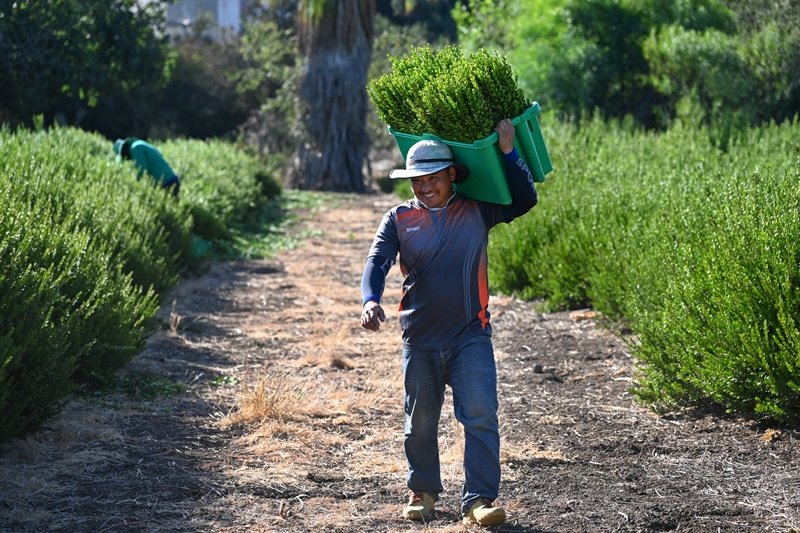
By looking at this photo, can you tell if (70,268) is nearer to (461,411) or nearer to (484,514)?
(461,411)

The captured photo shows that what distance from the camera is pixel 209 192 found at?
17891 mm

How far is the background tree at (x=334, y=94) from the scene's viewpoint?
31.2 metres

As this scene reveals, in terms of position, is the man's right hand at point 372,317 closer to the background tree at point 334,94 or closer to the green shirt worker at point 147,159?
the green shirt worker at point 147,159

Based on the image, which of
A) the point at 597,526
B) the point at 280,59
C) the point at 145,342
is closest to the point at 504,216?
the point at 597,526

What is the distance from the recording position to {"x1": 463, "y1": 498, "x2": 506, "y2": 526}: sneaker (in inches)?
199

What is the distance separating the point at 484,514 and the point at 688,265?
3042 millimetres

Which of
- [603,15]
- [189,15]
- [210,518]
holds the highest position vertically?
[189,15]

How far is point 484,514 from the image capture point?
506 cm

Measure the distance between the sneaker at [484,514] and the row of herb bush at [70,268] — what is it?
226 centimetres

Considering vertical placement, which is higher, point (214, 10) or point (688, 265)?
point (214, 10)

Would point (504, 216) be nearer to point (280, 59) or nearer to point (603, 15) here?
point (603, 15)

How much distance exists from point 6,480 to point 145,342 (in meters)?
3.29

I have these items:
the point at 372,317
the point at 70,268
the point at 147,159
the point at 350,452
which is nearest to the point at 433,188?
Result: the point at 372,317

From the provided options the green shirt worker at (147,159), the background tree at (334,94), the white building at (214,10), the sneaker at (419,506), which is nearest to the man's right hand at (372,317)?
the sneaker at (419,506)
